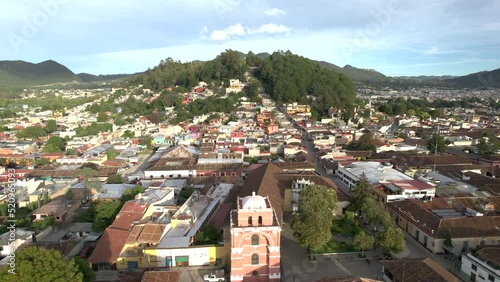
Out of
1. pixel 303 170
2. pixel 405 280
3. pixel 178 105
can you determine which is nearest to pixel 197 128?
pixel 178 105

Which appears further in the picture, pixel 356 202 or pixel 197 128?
pixel 197 128

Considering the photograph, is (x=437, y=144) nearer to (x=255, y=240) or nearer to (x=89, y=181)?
(x=255, y=240)

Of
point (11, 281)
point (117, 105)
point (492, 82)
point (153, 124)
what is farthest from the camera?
point (492, 82)

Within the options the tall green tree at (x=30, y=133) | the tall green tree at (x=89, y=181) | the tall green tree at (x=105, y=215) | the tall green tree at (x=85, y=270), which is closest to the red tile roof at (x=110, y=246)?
the tall green tree at (x=85, y=270)

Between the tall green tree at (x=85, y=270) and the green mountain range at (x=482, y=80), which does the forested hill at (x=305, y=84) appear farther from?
the green mountain range at (x=482, y=80)

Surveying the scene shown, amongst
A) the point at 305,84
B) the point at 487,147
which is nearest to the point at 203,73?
the point at 305,84

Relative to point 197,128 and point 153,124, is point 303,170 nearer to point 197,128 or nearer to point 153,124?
point 197,128

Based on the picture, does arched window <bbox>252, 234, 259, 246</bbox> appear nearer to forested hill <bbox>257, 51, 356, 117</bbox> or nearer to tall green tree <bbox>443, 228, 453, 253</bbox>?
tall green tree <bbox>443, 228, 453, 253</bbox>

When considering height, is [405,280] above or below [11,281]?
below
